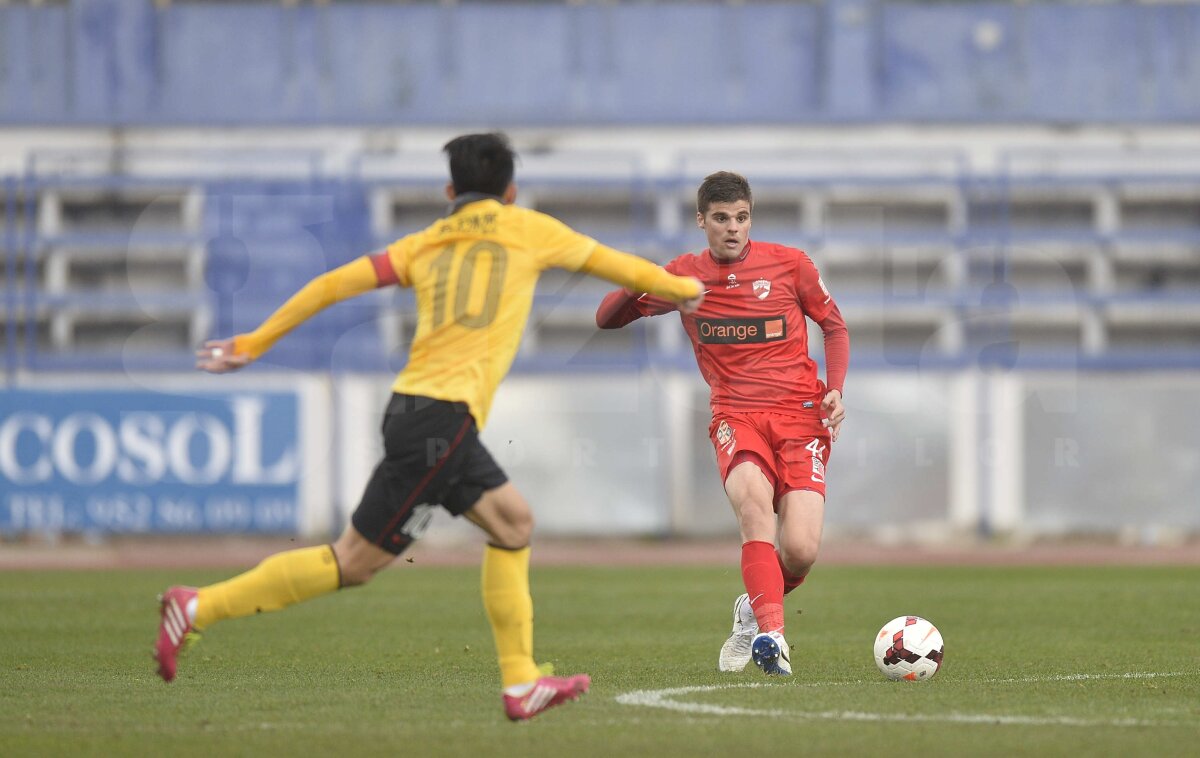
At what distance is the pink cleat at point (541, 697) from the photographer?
651 cm

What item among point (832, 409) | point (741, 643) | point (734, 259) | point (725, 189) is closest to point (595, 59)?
point (734, 259)

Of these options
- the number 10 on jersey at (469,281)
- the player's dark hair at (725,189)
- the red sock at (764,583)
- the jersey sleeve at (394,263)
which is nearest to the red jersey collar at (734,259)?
the player's dark hair at (725,189)

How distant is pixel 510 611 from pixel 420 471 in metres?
0.60

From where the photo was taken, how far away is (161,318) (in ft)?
71.4

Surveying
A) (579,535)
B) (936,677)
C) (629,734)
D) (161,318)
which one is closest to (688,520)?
(579,535)

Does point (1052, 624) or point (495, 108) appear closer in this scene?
point (1052, 624)

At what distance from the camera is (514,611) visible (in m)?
6.55

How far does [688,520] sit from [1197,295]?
620cm

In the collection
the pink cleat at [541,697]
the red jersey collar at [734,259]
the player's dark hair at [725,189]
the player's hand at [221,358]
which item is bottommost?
the pink cleat at [541,697]

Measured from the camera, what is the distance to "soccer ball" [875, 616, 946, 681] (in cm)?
805

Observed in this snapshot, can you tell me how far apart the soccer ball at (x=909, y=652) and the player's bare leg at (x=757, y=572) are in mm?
425

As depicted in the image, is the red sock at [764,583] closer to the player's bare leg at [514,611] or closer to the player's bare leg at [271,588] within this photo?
the player's bare leg at [514,611]

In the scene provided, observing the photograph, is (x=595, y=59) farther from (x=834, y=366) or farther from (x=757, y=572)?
(x=757, y=572)

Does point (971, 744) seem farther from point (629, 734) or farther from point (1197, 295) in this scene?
point (1197, 295)
